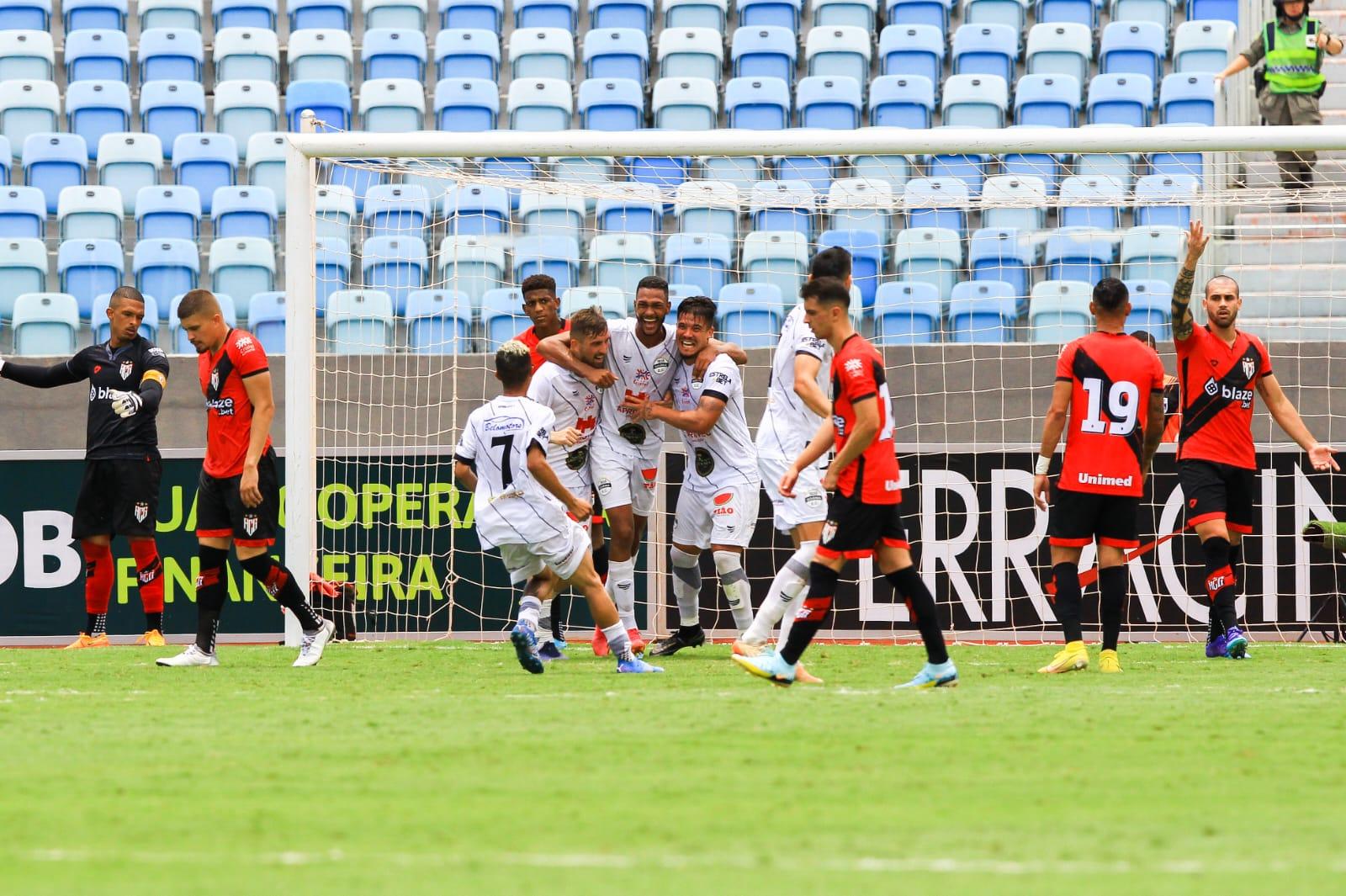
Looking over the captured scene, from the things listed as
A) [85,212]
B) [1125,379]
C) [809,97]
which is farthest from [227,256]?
[1125,379]

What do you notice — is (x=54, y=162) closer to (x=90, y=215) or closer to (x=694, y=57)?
(x=90, y=215)

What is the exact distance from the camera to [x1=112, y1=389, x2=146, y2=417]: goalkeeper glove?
1078cm

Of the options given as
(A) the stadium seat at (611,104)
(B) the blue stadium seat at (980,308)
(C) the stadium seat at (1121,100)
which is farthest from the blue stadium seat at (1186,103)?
(A) the stadium seat at (611,104)

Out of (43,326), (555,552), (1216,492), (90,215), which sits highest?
(90,215)

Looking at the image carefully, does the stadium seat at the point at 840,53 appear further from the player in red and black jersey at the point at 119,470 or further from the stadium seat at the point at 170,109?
the player in red and black jersey at the point at 119,470

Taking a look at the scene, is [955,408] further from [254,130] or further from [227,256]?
[254,130]

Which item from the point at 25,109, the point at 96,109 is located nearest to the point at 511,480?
the point at 96,109

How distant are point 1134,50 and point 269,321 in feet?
30.0

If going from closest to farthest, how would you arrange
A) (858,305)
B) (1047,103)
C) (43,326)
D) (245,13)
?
(858,305)
(43,326)
(1047,103)
(245,13)

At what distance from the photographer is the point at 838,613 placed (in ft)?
38.6

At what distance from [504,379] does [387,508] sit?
406cm

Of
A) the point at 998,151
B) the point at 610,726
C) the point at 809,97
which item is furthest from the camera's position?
the point at 809,97

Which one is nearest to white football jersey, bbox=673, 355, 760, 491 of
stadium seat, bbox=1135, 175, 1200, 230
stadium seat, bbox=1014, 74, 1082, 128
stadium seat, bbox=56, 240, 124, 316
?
stadium seat, bbox=1135, 175, 1200, 230

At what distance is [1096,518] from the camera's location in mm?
7988
